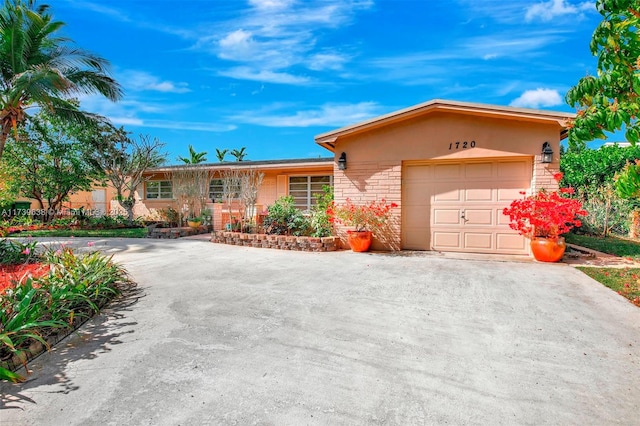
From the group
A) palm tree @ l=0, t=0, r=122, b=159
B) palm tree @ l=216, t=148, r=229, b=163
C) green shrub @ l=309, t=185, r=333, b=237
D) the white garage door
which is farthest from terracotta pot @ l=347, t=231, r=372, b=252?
palm tree @ l=216, t=148, r=229, b=163

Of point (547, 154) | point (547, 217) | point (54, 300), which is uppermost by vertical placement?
point (547, 154)

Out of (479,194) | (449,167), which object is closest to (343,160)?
(449,167)

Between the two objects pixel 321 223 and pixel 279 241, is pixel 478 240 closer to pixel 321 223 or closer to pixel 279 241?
pixel 321 223

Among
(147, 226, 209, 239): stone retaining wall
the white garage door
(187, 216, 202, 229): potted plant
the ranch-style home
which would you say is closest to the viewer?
the ranch-style home

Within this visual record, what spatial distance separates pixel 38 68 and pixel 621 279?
1588cm

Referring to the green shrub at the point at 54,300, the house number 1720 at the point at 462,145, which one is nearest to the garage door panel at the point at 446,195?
the house number 1720 at the point at 462,145

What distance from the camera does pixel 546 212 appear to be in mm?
6895

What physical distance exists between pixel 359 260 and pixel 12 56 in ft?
40.0

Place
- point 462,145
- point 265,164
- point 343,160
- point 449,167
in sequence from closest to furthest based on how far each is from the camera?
point 462,145 < point 449,167 < point 343,160 < point 265,164

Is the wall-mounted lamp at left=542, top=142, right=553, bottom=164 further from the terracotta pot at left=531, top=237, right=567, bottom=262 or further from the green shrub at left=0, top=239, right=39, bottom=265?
the green shrub at left=0, top=239, right=39, bottom=265

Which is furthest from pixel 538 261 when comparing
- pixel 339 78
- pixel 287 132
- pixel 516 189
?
pixel 287 132

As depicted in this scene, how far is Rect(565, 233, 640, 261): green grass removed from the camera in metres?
8.01

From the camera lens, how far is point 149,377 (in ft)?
8.54

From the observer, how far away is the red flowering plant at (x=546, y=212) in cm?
676
